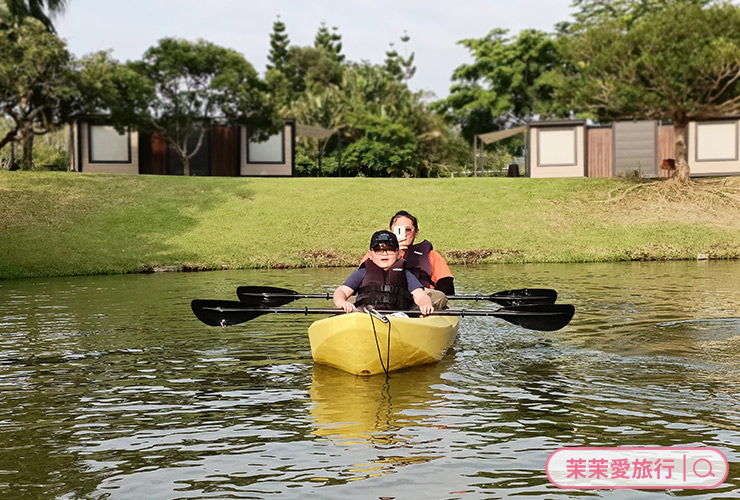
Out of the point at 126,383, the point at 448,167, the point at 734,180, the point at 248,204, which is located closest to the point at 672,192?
the point at 734,180

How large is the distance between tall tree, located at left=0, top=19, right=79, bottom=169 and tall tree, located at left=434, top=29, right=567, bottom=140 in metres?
33.1

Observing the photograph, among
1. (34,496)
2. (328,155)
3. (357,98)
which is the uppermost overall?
(357,98)

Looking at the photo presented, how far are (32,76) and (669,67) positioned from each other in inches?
940

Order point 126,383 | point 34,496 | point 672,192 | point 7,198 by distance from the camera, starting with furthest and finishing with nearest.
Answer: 1. point 672,192
2. point 7,198
3. point 126,383
4. point 34,496

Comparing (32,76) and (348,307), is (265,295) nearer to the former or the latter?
(348,307)

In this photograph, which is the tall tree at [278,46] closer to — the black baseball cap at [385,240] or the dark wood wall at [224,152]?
the dark wood wall at [224,152]

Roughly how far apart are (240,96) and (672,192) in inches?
790

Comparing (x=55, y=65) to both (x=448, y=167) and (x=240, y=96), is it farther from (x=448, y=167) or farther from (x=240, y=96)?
(x=448, y=167)

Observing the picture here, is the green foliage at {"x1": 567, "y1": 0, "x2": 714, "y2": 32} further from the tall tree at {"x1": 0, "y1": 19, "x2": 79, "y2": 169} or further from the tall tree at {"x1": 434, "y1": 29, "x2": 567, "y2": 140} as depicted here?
the tall tree at {"x1": 0, "y1": 19, "x2": 79, "y2": 169}

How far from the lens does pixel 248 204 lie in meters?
32.3

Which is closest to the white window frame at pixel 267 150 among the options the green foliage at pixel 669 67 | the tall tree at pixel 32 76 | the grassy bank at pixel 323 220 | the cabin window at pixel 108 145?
the cabin window at pixel 108 145

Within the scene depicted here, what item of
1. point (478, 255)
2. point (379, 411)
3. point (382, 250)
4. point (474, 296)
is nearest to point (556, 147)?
point (478, 255)

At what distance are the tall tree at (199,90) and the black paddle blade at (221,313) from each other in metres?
31.7

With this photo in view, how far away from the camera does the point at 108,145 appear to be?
42.4 meters
